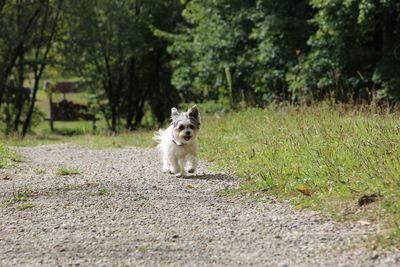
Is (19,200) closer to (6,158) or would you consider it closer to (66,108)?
(6,158)

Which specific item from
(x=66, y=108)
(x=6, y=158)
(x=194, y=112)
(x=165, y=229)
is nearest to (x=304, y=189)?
(x=165, y=229)

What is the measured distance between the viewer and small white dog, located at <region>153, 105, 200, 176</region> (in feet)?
31.8

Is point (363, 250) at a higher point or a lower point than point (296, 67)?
lower

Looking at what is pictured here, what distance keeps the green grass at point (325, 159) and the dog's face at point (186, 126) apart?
2.97 feet

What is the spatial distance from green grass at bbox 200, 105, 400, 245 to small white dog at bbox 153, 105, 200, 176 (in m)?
0.68

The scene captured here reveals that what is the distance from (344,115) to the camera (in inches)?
479

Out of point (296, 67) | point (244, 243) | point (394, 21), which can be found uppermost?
point (394, 21)

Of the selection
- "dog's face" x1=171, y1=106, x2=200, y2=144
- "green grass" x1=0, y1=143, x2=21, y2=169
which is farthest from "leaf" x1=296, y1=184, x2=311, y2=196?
"green grass" x1=0, y1=143, x2=21, y2=169

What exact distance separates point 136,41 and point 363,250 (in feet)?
94.8

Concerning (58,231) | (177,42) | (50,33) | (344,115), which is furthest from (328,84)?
(50,33)

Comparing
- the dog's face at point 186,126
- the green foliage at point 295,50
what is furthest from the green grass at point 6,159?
the green foliage at point 295,50

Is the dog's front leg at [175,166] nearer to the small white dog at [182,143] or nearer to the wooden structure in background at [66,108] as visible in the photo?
the small white dog at [182,143]

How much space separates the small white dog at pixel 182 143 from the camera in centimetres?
969

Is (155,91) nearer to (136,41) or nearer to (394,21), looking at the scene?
(136,41)
